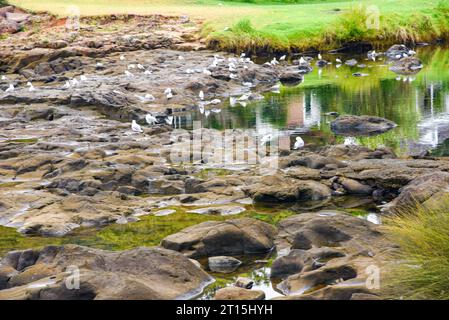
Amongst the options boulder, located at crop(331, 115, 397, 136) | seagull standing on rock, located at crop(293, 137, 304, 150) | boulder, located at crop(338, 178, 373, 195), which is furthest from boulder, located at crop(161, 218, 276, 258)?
boulder, located at crop(331, 115, 397, 136)

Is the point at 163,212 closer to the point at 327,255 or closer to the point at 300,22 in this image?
the point at 327,255

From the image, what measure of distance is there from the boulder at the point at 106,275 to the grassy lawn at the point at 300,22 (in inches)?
1317

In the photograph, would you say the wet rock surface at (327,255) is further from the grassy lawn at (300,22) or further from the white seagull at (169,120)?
the grassy lawn at (300,22)

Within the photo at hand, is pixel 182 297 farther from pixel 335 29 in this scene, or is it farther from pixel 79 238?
pixel 335 29

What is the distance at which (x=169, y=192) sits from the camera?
1574 centimetres

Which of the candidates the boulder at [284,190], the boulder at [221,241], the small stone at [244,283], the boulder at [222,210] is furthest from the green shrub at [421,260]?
the boulder at [284,190]

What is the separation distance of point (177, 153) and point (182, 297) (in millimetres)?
9369

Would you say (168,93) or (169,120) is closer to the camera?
(169,120)

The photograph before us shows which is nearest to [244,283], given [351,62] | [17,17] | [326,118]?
[326,118]

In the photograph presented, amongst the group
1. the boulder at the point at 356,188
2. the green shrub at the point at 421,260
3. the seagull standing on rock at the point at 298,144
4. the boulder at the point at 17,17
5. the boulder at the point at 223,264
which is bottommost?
the seagull standing on rock at the point at 298,144

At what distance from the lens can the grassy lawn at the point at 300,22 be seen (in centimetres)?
4406

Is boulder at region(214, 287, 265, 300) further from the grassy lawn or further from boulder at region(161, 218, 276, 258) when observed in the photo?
the grassy lawn

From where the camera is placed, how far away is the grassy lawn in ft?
145

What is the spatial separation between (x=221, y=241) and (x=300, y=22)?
3626cm
